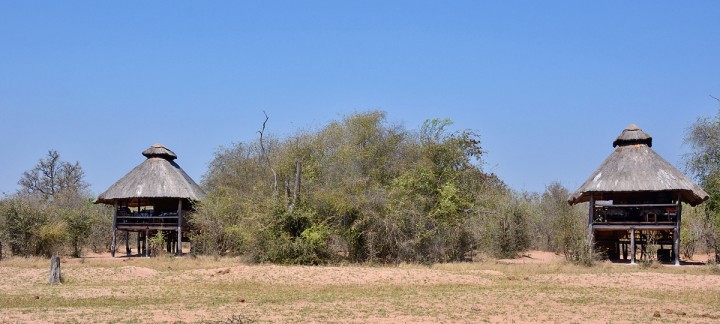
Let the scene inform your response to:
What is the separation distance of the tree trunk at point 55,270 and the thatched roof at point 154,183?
1229cm

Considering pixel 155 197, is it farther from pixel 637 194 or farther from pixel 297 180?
pixel 637 194

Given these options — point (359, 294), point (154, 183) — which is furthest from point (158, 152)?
point (359, 294)

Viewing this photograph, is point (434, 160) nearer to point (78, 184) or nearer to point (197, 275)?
point (197, 275)

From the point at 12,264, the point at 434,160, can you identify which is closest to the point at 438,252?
the point at 434,160

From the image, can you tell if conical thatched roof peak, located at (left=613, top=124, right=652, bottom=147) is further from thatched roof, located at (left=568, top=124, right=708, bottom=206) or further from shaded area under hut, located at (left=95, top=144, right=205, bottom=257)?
shaded area under hut, located at (left=95, top=144, right=205, bottom=257)

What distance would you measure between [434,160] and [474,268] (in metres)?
5.97

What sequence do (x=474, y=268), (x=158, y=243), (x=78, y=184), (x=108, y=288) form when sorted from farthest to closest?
(x=78, y=184) < (x=158, y=243) < (x=474, y=268) < (x=108, y=288)

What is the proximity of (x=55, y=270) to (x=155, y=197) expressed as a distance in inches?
505

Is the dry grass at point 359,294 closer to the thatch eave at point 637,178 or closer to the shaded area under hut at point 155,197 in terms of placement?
the thatch eave at point 637,178

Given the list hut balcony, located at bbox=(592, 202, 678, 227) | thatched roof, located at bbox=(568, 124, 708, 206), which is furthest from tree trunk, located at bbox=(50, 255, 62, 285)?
hut balcony, located at bbox=(592, 202, 678, 227)

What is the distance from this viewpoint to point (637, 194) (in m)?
29.0

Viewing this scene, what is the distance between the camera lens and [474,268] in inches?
939

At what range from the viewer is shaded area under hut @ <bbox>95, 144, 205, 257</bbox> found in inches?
1256

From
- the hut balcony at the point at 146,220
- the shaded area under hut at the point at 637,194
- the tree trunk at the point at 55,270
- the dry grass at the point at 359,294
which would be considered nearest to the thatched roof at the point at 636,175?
the shaded area under hut at the point at 637,194
